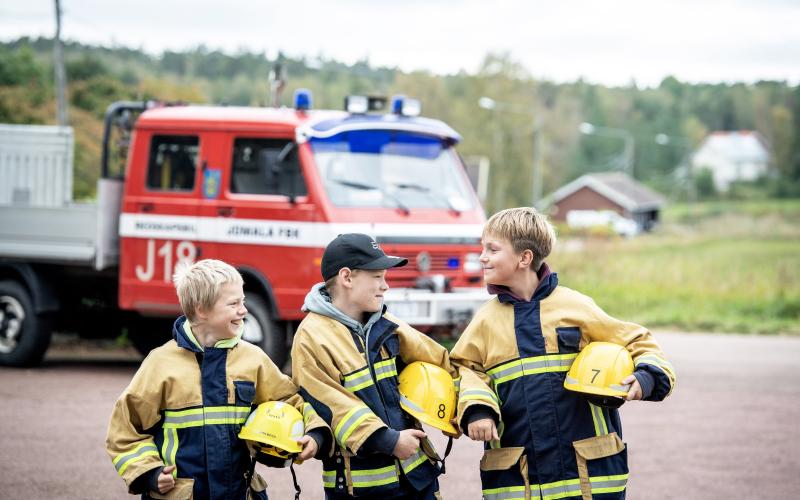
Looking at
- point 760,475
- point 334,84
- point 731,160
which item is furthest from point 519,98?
point 731,160

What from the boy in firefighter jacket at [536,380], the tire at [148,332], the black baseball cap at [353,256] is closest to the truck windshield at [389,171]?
the tire at [148,332]

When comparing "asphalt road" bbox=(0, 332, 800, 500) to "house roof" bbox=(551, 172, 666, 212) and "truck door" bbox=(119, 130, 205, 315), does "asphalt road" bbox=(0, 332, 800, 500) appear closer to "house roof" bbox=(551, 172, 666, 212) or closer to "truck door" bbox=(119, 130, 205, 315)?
"truck door" bbox=(119, 130, 205, 315)

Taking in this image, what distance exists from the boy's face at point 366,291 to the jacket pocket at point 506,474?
741mm

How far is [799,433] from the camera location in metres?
8.86

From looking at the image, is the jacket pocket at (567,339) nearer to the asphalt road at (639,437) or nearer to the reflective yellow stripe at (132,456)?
the reflective yellow stripe at (132,456)

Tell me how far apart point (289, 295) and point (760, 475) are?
470 cm

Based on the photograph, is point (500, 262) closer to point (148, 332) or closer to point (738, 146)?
point (148, 332)

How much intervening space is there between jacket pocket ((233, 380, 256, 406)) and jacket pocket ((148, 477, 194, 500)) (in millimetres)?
343

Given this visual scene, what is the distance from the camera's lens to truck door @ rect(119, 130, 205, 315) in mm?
10547

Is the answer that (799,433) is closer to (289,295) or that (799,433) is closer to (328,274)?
(289,295)

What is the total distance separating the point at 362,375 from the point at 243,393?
459 mm

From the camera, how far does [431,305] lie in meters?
10.1

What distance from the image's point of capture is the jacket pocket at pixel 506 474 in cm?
404

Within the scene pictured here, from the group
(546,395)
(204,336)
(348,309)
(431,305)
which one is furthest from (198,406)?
(431,305)
